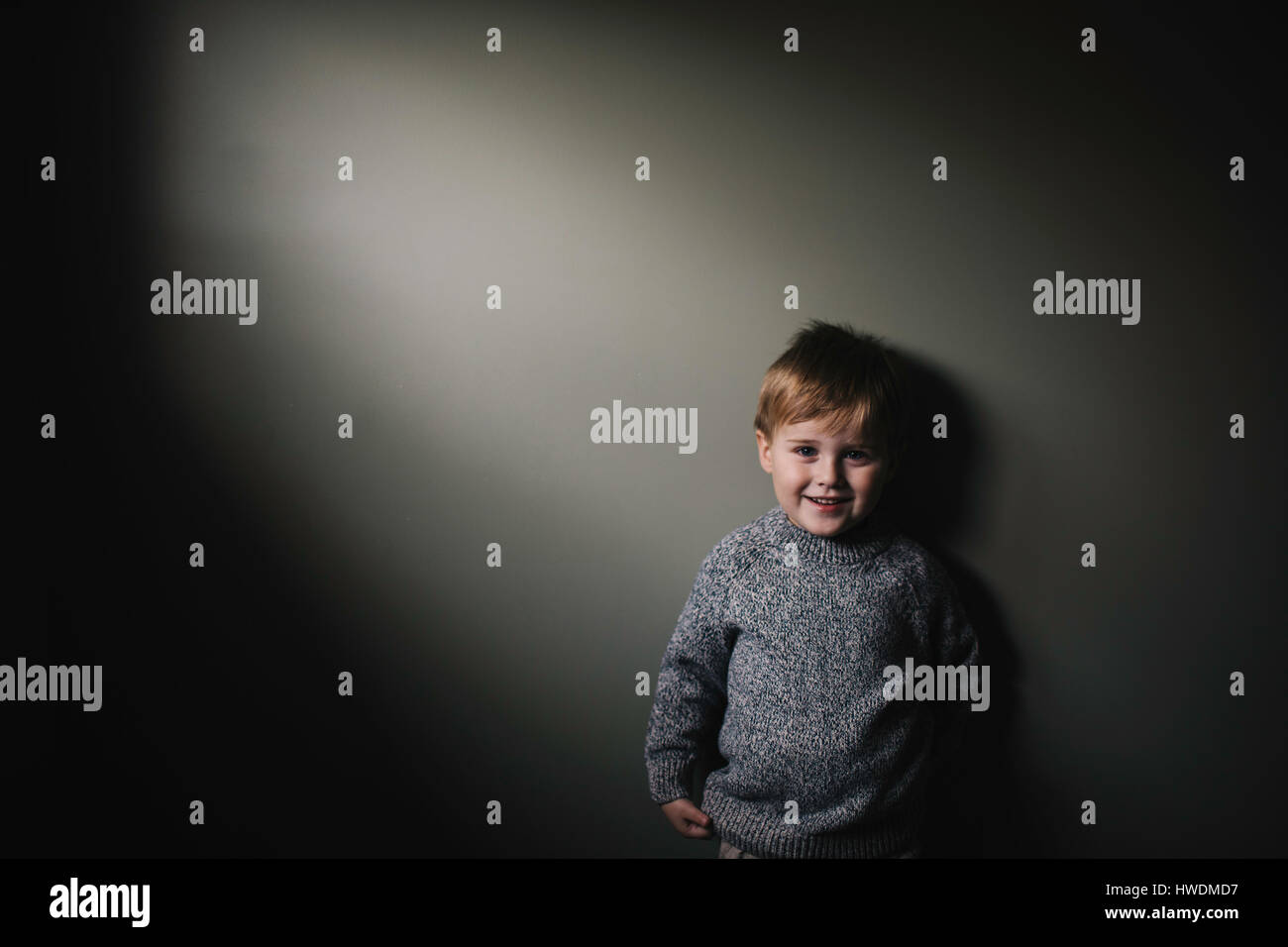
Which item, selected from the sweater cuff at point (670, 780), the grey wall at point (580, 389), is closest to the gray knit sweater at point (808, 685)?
the sweater cuff at point (670, 780)

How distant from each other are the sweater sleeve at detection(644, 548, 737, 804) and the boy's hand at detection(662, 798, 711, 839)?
0.6 inches

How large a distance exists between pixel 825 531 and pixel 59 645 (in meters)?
1.30

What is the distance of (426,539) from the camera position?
1.39 metres

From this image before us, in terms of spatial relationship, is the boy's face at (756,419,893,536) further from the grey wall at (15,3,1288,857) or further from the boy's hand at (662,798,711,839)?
the boy's hand at (662,798,711,839)

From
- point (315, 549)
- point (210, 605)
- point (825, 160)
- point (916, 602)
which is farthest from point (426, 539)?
point (825, 160)

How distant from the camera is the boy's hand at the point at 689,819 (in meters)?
1.29

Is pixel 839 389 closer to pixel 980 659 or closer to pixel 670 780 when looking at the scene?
pixel 980 659

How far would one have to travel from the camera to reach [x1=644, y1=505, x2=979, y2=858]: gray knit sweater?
121 centimetres

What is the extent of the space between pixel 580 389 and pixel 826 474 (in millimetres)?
442

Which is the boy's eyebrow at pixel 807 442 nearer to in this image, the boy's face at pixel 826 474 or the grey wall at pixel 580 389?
the boy's face at pixel 826 474

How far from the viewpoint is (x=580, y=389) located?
1.37 meters

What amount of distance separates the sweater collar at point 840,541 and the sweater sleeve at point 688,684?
11 centimetres
